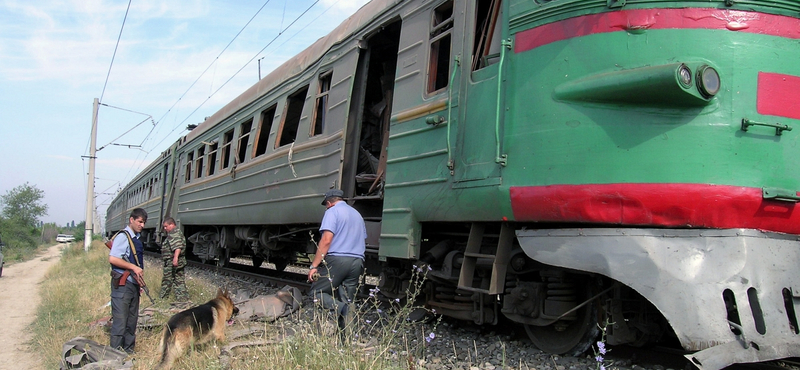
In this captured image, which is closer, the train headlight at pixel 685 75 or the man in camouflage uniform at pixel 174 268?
the train headlight at pixel 685 75

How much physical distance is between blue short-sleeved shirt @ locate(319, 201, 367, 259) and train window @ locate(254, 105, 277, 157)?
183 inches

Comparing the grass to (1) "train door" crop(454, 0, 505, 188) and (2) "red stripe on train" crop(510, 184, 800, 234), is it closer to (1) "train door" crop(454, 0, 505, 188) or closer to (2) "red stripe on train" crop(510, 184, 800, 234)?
(1) "train door" crop(454, 0, 505, 188)

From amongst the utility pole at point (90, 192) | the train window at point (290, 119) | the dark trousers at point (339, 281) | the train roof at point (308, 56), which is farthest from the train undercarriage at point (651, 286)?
the utility pole at point (90, 192)

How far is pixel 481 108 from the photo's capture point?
4457 mm

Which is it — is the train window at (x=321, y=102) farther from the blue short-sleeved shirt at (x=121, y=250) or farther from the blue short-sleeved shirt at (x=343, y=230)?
the blue short-sleeved shirt at (x=121, y=250)

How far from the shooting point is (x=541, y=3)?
13.6 ft

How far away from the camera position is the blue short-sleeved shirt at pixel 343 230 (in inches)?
200

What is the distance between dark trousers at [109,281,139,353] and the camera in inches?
205

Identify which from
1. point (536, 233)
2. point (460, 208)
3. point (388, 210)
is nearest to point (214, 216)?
point (388, 210)

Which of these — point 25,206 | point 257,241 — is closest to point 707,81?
point 257,241

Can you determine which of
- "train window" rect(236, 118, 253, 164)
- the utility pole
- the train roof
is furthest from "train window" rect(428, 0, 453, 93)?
the utility pole

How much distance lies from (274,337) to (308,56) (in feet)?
A: 14.3

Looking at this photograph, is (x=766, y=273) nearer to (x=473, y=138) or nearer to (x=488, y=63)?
(x=473, y=138)

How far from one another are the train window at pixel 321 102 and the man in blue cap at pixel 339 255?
231 centimetres
